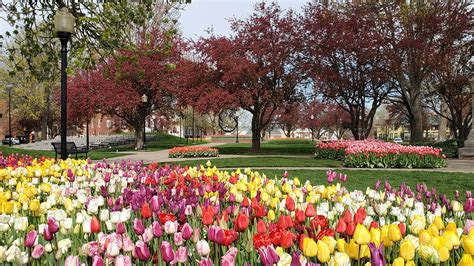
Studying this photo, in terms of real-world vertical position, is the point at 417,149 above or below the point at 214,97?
below

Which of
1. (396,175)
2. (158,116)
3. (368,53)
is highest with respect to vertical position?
(368,53)

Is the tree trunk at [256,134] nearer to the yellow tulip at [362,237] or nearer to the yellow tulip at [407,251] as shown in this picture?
the yellow tulip at [362,237]

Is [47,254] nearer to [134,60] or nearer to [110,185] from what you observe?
[110,185]

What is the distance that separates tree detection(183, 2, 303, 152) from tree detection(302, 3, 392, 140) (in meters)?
1.17

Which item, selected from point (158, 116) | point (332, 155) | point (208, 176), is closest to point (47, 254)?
point (208, 176)

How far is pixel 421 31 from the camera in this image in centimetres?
2216

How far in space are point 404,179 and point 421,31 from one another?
13903 millimetres

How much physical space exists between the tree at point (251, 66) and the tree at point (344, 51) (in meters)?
1.17

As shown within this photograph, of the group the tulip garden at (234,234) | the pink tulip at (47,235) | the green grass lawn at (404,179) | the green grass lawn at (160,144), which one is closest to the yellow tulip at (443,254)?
the tulip garden at (234,234)

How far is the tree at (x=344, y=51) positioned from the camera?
69.7ft

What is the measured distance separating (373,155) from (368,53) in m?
7.51

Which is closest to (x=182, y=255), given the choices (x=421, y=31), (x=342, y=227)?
(x=342, y=227)

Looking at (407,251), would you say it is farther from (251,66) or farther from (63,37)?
(251,66)

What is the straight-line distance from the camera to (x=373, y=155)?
49.8 feet
